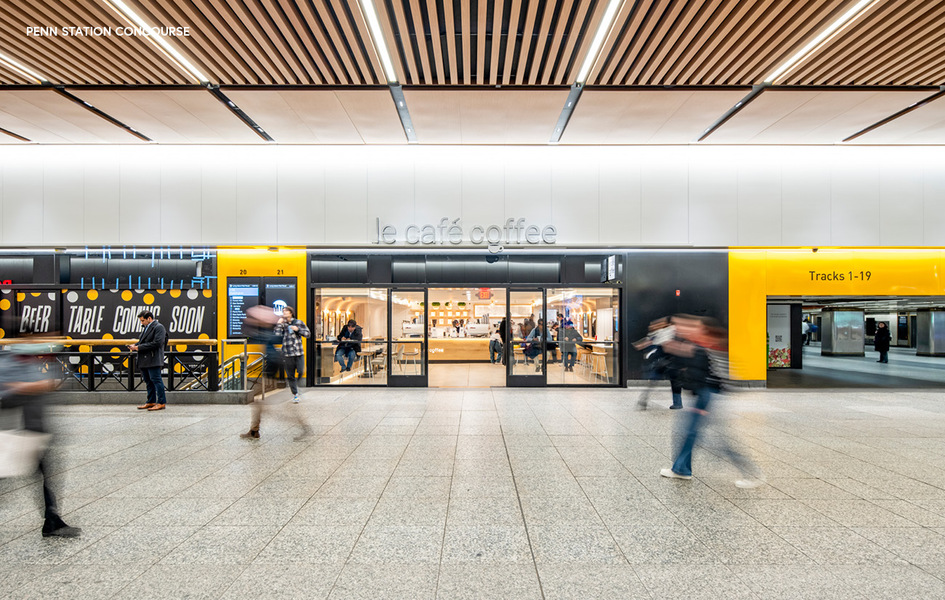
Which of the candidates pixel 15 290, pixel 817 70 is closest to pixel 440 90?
pixel 817 70

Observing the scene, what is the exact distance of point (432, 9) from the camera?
603 cm

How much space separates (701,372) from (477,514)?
2.62 metres

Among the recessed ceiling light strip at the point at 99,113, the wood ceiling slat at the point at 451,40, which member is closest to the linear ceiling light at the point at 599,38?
the wood ceiling slat at the point at 451,40

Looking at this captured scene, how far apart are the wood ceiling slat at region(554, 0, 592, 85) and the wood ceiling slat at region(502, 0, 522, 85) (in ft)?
2.42

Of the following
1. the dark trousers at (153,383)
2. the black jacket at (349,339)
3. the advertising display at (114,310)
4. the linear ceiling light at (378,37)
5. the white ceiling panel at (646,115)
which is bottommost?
the dark trousers at (153,383)

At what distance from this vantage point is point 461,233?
11.6 metres

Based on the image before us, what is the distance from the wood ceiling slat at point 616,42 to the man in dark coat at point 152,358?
8.79 meters

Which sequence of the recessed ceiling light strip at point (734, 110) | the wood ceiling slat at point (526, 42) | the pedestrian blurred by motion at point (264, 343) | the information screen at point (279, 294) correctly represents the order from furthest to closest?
the information screen at point (279, 294), the recessed ceiling light strip at point (734, 110), the pedestrian blurred by motion at point (264, 343), the wood ceiling slat at point (526, 42)

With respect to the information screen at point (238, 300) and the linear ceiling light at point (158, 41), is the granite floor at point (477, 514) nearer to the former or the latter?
the information screen at point (238, 300)

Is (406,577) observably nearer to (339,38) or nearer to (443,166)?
(339,38)

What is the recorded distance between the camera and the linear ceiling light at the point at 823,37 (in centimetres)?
602

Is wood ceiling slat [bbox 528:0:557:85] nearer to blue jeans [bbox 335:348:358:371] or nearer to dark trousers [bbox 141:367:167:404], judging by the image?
blue jeans [bbox 335:348:358:371]

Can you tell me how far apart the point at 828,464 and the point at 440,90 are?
757 centimetres

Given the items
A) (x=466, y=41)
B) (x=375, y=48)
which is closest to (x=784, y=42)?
(x=466, y=41)
